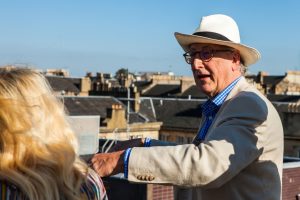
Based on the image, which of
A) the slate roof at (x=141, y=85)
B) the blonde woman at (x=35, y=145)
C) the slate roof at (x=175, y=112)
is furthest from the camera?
the slate roof at (x=141, y=85)

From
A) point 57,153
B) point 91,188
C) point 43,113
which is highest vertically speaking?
point 43,113

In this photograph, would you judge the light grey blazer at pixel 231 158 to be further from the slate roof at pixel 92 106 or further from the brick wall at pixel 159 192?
the slate roof at pixel 92 106

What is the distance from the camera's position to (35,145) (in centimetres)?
259

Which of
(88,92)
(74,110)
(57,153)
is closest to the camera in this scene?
(57,153)

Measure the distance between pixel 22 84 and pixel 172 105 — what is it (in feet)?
141

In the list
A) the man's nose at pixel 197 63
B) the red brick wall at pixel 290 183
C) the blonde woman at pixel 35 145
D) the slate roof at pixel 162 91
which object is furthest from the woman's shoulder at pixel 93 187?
the slate roof at pixel 162 91

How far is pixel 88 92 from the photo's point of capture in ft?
186

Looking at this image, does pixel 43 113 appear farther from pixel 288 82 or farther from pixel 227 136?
pixel 288 82

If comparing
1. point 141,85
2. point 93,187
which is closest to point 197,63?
point 93,187

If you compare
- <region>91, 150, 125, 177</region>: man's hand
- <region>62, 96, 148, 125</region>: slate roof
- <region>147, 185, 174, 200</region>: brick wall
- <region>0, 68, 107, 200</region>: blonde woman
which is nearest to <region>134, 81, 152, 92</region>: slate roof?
<region>62, 96, 148, 125</region>: slate roof

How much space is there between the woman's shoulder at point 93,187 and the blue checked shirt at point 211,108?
96cm

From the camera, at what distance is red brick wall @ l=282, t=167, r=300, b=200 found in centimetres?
1063

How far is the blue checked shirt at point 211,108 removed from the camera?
3.68 m

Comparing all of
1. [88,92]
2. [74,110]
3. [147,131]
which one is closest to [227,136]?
[74,110]
